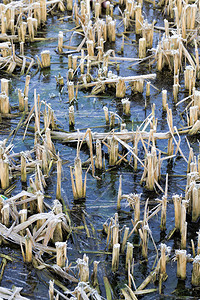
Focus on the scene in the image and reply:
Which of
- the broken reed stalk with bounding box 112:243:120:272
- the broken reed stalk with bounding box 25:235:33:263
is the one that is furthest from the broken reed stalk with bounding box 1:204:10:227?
the broken reed stalk with bounding box 112:243:120:272

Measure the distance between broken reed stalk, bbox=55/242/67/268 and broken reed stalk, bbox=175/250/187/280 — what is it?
32.4 inches

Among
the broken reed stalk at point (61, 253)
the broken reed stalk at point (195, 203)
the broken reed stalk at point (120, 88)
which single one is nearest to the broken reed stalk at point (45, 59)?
the broken reed stalk at point (120, 88)

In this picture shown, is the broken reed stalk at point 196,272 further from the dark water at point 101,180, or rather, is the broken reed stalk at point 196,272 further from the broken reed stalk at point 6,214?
the broken reed stalk at point 6,214

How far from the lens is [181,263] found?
138 inches

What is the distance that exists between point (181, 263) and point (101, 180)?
143cm

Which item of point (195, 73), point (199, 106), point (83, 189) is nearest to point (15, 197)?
point (83, 189)

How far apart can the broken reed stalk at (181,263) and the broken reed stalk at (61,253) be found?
0.82 metres

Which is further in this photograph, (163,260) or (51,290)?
(163,260)

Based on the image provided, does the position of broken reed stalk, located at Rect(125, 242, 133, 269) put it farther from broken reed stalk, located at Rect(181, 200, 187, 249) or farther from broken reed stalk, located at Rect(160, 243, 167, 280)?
broken reed stalk, located at Rect(181, 200, 187, 249)

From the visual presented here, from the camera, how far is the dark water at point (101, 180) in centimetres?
363

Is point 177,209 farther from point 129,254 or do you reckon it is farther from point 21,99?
point 21,99

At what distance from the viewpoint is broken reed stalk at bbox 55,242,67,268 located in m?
3.49

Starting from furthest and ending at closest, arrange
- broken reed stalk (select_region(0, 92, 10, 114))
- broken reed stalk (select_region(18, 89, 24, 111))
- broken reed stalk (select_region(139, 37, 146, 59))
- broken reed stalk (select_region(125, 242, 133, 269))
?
1. broken reed stalk (select_region(139, 37, 146, 59))
2. broken reed stalk (select_region(18, 89, 24, 111))
3. broken reed stalk (select_region(0, 92, 10, 114))
4. broken reed stalk (select_region(125, 242, 133, 269))

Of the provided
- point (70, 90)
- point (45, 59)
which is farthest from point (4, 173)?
point (45, 59)
